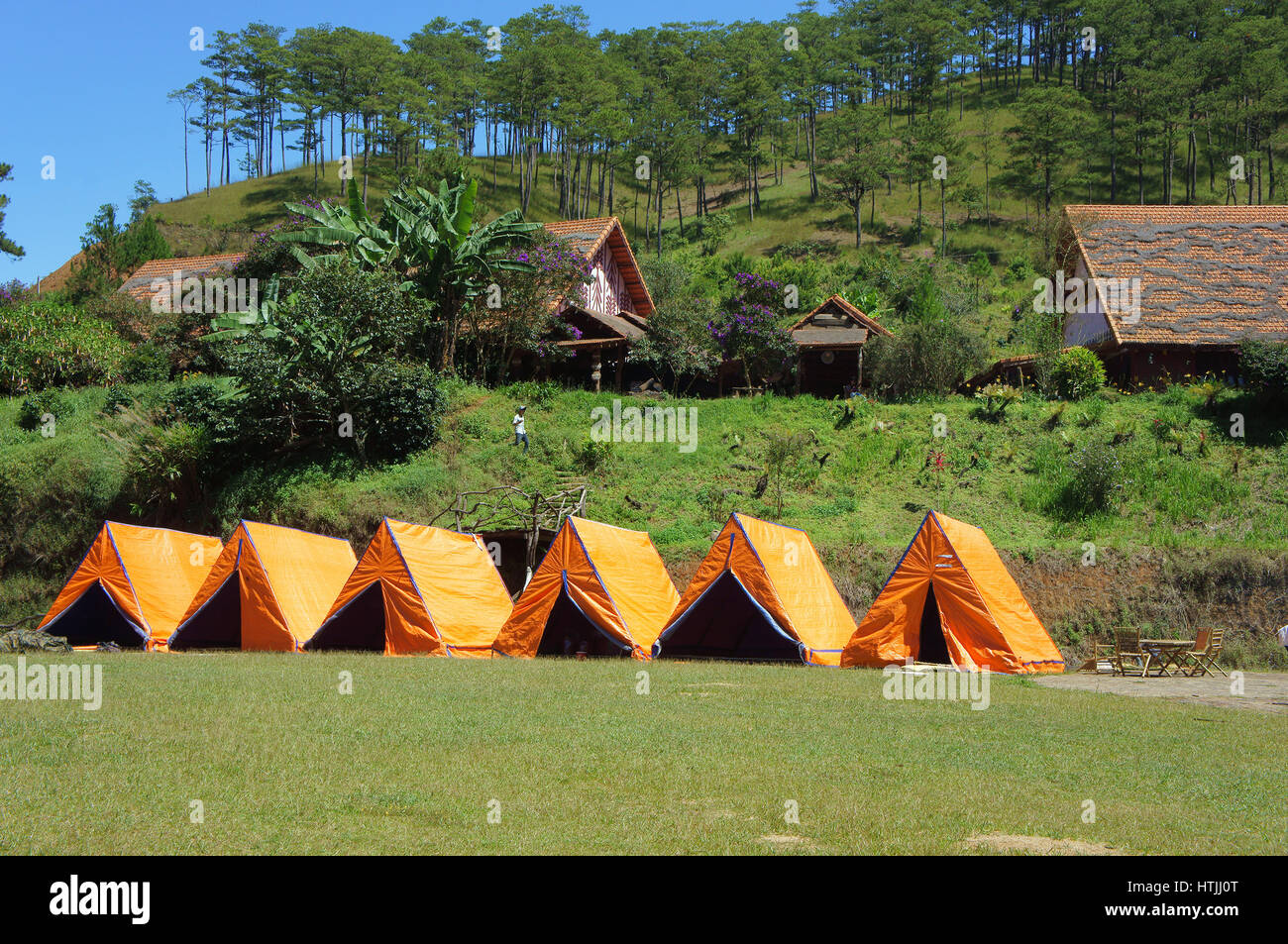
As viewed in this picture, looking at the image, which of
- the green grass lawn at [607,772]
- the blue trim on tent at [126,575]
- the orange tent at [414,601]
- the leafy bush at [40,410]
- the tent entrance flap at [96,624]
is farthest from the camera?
the leafy bush at [40,410]

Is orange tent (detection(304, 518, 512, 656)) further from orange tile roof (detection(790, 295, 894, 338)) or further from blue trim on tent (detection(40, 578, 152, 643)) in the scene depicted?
orange tile roof (detection(790, 295, 894, 338))

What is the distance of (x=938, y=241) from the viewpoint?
72688 mm

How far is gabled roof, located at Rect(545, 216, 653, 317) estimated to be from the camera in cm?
4231

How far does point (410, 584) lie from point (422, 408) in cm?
1287

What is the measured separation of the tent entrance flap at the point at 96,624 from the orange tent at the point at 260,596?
1.54 metres

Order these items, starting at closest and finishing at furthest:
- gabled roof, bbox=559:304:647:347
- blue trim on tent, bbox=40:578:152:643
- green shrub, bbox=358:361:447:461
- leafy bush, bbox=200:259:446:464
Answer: blue trim on tent, bbox=40:578:152:643, leafy bush, bbox=200:259:446:464, green shrub, bbox=358:361:447:461, gabled roof, bbox=559:304:647:347

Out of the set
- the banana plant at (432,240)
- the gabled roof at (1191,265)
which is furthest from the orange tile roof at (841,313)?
the banana plant at (432,240)

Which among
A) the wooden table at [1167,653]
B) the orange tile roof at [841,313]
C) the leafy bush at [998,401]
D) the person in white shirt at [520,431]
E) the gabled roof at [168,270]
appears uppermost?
the gabled roof at [168,270]

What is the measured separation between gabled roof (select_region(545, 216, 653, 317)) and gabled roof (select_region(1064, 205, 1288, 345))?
1787cm

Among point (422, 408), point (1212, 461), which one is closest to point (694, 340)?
point (422, 408)

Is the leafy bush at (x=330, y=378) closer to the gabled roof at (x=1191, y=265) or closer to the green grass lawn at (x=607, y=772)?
the green grass lawn at (x=607, y=772)

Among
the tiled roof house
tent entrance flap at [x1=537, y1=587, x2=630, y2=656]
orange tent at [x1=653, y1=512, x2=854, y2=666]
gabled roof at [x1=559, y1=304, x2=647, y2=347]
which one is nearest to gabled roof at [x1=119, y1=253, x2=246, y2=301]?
gabled roof at [x1=559, y1=304, x2=647, y2=347]

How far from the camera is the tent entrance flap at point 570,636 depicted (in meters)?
20.6
